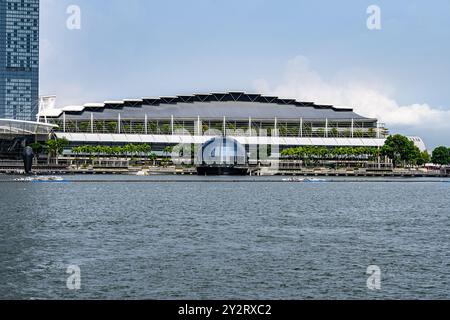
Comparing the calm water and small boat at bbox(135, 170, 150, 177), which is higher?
small boat at bbox(135, 170, 150, 177)

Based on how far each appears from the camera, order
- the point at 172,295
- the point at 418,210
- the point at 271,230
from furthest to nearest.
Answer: the point at 418,210 < the point at 271,230 < the point at 172,295

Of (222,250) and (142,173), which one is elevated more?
(142,173)

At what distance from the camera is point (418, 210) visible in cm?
8012

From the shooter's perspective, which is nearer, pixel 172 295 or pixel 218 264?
pixel 172 295

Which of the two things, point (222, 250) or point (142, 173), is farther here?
point (142, 173)

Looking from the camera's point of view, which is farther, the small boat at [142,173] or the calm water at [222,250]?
the small boat at [142,173]

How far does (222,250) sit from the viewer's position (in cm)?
4556

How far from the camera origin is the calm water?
111ft

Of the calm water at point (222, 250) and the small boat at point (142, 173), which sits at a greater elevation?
the small boat at point (142, 173)

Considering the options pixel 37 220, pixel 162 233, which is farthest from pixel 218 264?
pixel 37 220

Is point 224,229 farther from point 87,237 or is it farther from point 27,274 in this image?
point 27,274

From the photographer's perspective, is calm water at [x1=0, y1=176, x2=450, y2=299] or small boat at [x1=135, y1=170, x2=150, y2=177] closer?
calm water at [x1=0, y1=176, x2=450, y2=299]

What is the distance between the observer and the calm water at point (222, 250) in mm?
33844

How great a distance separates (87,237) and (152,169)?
485 ft
